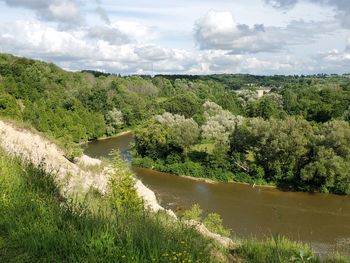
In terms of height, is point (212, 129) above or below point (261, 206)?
above

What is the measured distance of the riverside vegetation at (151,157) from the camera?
4.82 metres

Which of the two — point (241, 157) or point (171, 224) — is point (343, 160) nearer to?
point (241, 157)

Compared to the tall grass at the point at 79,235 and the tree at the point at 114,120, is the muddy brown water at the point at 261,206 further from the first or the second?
the tree at the point at 114,120

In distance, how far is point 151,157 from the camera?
58688 mm

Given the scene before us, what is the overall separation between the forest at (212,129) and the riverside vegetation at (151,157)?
16 centimetres

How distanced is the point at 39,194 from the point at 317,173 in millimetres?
43311

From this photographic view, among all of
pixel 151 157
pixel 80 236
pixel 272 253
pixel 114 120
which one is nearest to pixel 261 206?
pixel 151 157

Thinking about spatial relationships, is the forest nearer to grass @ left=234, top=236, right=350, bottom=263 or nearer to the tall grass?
grass @ left=234, top=236, right=350, bottom=263

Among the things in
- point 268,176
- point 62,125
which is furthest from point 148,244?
point 62,125

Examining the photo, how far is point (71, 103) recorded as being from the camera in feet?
255

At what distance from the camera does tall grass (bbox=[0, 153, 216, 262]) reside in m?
4.54

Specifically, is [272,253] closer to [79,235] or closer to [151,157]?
[79,235]

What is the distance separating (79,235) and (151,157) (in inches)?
2125

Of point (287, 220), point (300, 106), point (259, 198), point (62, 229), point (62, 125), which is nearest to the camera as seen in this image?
point (62, 229)
